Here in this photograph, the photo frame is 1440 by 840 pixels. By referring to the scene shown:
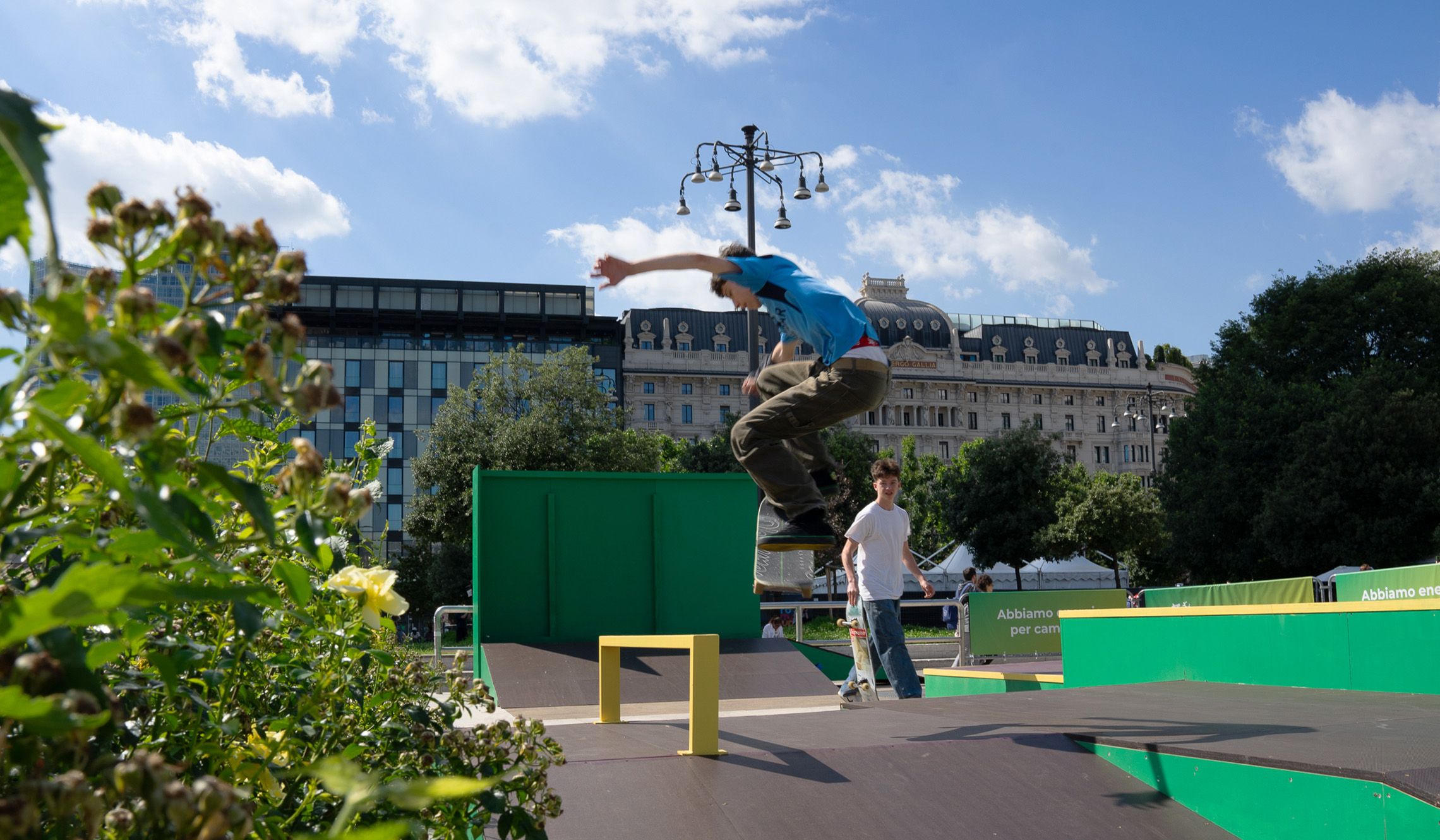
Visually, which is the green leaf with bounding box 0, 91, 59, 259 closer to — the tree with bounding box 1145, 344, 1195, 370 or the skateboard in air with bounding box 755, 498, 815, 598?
the skateboard in air with bounding box 755, 498, 815, 598

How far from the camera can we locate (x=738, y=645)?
8.00 metres

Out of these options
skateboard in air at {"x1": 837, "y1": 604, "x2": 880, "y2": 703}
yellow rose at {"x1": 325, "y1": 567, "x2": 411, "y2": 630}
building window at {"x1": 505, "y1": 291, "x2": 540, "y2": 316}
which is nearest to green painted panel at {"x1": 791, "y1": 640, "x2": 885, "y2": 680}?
skateboard in air at {"x1": 837, "y1": 604, "x2": 880, "y2": 703}

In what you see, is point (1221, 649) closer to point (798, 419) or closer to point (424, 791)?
point (798, 419)

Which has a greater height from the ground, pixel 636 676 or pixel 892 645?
pixel 892 645

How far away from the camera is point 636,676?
694 cm

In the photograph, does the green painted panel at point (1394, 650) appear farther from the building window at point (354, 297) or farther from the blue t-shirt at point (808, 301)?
the building window at point (354, 297)

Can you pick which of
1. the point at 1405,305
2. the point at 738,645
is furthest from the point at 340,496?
the point at 1405,305

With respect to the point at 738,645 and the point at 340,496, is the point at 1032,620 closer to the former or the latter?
the point at 738,645

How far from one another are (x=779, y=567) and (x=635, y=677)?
1.49m

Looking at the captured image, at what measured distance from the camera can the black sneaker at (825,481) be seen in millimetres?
6121

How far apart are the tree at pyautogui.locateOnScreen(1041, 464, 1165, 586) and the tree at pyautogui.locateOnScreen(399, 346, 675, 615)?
18.9 m

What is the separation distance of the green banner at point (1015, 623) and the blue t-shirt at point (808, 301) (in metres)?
12.0

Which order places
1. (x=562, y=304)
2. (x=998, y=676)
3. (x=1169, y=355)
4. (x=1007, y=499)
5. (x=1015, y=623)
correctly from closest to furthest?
1. (x=998, y=676)
2. (x=1015, y=623)
3. (x=1007, y=499)
4. (x=562, y=304)
5. (x=1169, y=355)

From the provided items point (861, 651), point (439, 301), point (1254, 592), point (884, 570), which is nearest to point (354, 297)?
point (439, 301)
